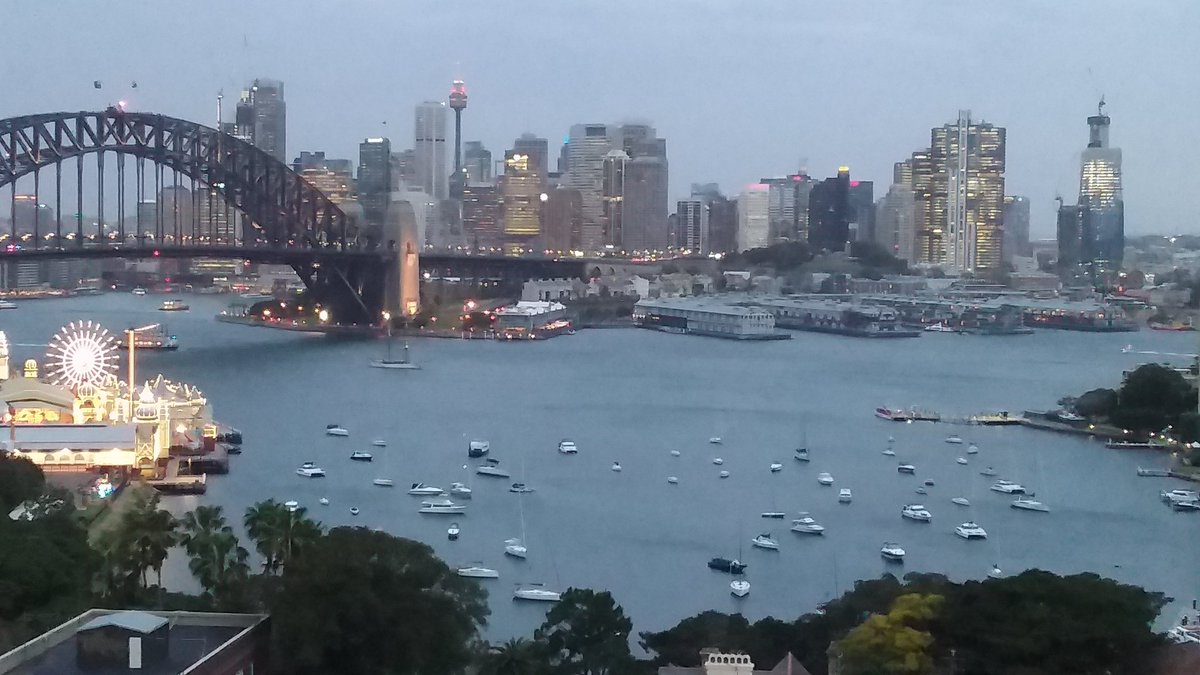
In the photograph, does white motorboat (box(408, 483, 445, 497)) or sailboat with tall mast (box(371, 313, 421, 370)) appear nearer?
white motorboat (box(408, 483, 445, 497))

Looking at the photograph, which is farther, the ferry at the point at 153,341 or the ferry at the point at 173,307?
the ferry at the point at 173,307

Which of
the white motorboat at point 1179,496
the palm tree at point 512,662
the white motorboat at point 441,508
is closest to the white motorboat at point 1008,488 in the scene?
the white motorboat at point 1179,496

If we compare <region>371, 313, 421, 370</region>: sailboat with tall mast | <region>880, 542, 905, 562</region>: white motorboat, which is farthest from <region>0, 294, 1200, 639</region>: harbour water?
<region>371, 313, 421, 370</region>: sailboat with tall mast

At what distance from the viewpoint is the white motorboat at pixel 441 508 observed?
29.7 feet

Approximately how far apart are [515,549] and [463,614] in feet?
10.9

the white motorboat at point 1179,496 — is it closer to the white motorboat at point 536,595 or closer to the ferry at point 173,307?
the white motorboat at point 536,595

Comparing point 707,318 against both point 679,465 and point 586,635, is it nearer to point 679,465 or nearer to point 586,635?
point 679,465

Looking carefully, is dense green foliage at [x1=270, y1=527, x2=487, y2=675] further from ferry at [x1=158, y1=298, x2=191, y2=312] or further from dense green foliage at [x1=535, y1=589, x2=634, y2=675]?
ferry at [x1=158, y1=298, x2=191, y2=312]

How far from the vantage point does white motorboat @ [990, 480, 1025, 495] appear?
10281 mm

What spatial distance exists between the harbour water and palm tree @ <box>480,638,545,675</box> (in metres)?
1.49

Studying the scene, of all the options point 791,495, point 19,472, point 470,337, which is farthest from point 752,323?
point 19,472

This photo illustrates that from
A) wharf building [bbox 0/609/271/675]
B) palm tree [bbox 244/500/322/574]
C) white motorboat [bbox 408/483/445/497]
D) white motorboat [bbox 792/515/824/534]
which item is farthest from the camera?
white motorboat [bbox 408/483/445/497]

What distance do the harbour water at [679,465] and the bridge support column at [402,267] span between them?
3.62 m

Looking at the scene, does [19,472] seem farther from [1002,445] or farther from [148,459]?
[1002,445]
